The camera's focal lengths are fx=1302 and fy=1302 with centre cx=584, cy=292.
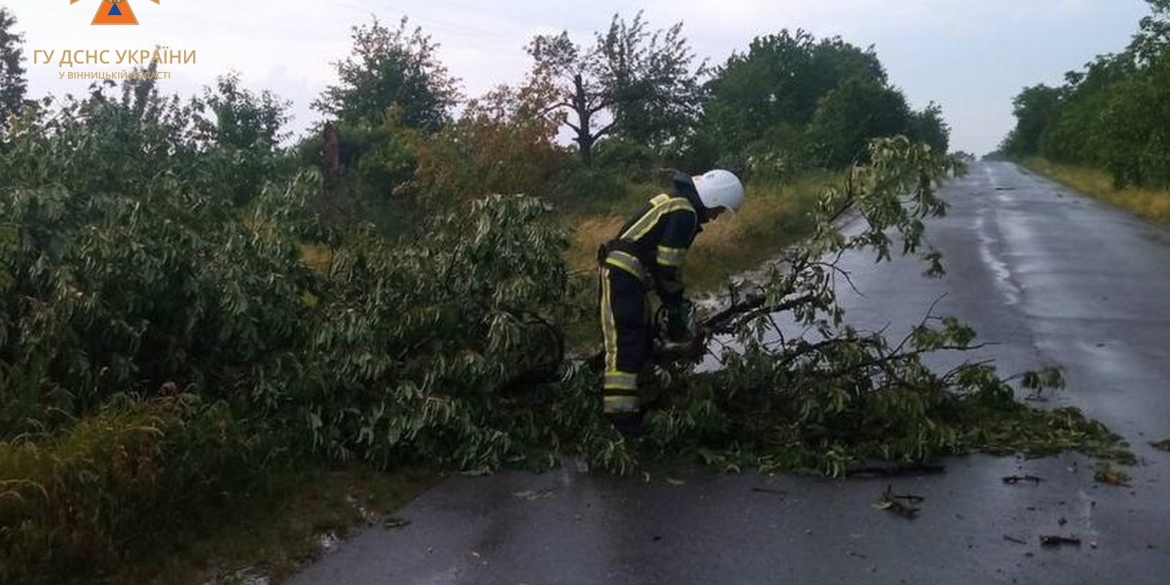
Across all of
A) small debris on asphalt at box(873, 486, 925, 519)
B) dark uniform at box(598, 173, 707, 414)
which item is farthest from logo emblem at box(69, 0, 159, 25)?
small debris on asphalt at box(873, 486, 925, 519)

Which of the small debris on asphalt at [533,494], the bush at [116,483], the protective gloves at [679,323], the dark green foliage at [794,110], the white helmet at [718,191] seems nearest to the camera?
the bush at [116,483]

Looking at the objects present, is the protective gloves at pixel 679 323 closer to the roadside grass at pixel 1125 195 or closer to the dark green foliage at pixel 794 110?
the dark green foliage at pixel 794 110

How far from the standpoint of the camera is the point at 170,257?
6500 mm

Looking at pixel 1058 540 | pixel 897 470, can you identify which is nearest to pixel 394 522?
pixel 897 470

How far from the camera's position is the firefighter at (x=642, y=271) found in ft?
22.0

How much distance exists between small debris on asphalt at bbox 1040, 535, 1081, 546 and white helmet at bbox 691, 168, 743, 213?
8.17ft

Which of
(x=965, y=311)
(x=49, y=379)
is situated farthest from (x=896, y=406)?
(x=965, y=311)

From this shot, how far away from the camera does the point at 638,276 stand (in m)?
6.79

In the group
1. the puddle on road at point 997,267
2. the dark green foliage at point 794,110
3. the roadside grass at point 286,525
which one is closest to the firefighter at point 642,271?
the roadside grass at point 286,525

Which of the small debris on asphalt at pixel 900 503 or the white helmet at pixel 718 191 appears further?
the white helmet at pixel 718 191

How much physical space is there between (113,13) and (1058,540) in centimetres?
1180

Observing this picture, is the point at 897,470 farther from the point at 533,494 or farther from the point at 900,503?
the point at 533,494

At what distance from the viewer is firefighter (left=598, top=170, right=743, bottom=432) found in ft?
22.0

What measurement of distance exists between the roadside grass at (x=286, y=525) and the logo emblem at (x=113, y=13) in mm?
9068
